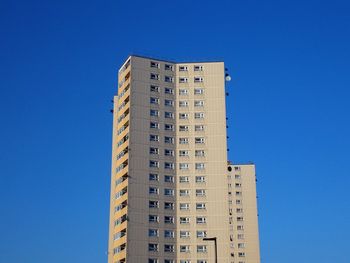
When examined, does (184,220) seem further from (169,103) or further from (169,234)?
(169,103)

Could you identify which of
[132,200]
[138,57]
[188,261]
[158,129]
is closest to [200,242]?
[188,261]

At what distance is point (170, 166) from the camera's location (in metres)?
112

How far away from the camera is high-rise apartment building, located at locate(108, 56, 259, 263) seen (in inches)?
4171

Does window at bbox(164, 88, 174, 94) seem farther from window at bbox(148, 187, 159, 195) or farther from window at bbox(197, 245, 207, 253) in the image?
window at bbox(197, 245, 207, 253)

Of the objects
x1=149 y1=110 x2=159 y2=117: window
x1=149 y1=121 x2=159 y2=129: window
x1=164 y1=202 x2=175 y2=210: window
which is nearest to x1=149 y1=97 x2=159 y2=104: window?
x1=149 y1=110 x2=159 y2=117: window

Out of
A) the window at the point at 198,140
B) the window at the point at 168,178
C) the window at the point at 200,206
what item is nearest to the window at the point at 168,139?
the window at the point at 198,140

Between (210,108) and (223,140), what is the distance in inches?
312

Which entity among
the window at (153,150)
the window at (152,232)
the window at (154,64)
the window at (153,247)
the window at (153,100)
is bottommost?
the window at (153,247)

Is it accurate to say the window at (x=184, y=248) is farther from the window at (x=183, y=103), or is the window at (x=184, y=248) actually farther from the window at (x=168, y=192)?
the window at (x=183, y=103)

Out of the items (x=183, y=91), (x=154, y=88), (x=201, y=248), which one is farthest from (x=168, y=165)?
(x=201, y=248)

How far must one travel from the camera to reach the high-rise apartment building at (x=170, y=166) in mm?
105938

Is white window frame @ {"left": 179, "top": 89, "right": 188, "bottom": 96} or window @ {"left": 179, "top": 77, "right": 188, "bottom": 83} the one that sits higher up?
window @ {"left": 179, "top": 77, "right": 188, "bottom": 83}

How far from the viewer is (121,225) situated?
349 feet

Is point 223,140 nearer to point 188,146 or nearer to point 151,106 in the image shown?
point 188,146
